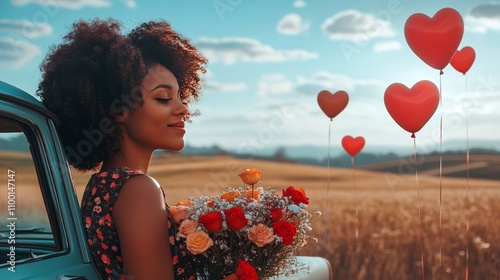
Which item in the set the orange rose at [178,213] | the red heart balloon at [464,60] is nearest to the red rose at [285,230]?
the orange rose at [178,213]

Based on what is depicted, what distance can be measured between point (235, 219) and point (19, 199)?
0.73m

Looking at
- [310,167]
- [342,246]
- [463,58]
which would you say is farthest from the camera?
[310,167]

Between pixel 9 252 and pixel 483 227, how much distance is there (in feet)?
24.6

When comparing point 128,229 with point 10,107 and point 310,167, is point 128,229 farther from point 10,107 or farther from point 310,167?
point 310,167

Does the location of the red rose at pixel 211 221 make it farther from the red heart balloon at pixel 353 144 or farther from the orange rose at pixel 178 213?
the red heart balloon at pixel 353 144

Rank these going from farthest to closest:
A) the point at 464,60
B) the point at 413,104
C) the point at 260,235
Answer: the point at 464,60 → the point at 413,104 → the point at 260,235

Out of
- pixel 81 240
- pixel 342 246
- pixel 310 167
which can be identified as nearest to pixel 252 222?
pixel 81 240

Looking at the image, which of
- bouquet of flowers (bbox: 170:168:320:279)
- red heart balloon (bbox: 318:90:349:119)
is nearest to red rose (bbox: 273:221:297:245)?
bouquet of flowers (bbox: 170:168:320:279)

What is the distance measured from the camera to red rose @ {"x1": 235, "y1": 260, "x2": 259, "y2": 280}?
95.1 inches

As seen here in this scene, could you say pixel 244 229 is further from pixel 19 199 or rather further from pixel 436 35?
pixel 436 35

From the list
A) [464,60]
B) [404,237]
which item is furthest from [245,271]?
[404,237]

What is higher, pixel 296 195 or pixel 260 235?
pixel 296 195

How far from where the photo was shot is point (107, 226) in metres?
2.36

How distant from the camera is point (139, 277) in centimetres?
230
